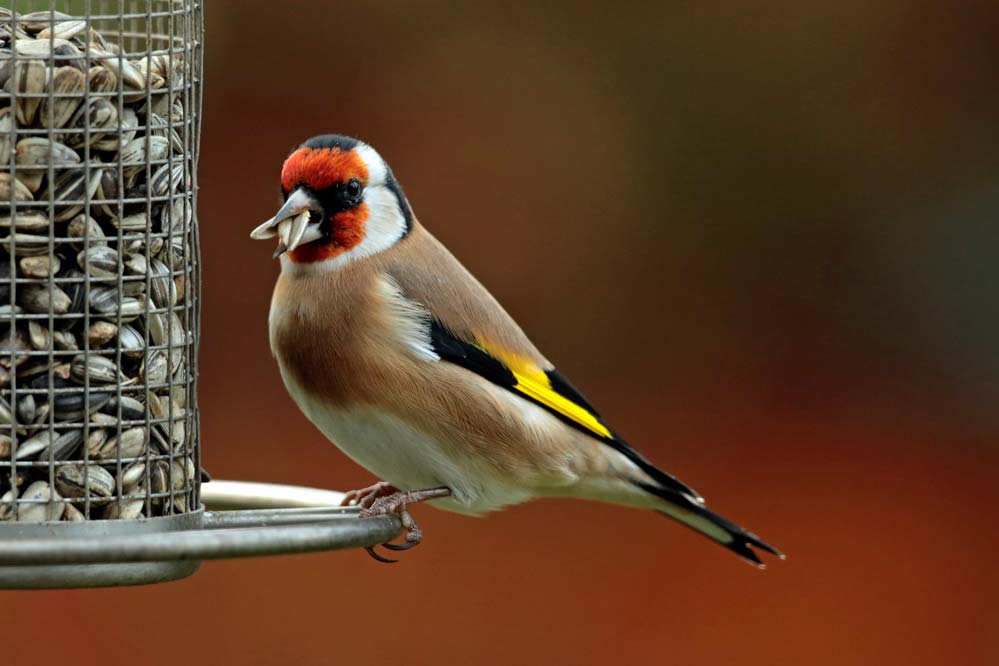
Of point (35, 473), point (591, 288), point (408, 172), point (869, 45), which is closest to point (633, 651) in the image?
point (591, 288)

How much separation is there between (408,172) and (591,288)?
1051 mm

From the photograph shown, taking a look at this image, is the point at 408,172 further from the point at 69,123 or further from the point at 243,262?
the point at 69,123

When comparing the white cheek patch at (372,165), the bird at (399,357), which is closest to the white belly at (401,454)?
the bird at (399,357)

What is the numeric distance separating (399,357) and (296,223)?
45 cm

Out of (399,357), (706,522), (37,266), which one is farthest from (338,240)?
(706,522)

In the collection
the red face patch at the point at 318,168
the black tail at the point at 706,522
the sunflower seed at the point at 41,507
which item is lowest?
the black tail at the point at 706,522

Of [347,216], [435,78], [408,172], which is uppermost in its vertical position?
[435,78]

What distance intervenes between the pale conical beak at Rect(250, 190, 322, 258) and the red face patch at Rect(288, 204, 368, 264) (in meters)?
0.04

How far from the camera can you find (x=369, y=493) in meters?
4.58

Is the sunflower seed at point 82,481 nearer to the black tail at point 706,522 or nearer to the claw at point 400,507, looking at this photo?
the claw at point 400,507

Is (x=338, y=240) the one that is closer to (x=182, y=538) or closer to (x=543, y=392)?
(x=543, y=392)

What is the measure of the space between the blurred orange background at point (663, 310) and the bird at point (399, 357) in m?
2.50

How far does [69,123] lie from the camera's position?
334 cm

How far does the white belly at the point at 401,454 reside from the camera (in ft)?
13.5
